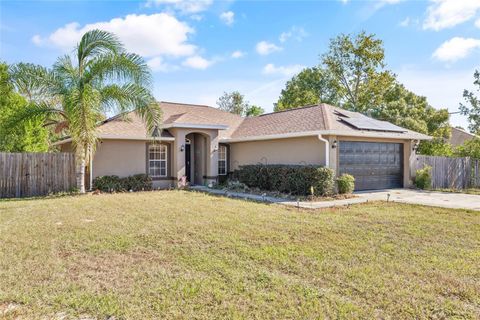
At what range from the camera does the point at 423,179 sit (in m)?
16.5

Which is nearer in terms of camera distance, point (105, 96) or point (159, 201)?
point (159, 201)

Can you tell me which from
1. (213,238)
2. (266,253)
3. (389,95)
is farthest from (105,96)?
(389,95)

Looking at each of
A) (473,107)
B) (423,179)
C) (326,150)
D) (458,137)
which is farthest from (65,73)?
(458,137)

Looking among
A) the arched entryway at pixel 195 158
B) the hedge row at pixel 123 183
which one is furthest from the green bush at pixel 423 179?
the hedge row at pixel 123 183

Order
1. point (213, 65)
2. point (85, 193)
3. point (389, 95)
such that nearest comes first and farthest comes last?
point (85, 193) < point (213, 65) < point (389, 95)

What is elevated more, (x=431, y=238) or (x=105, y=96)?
(x=105, y=96)

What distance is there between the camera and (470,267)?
17.1 ft

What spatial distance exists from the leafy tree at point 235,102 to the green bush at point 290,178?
92.4 ft

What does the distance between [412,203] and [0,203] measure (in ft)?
46.7

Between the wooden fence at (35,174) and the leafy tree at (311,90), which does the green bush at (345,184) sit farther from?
the leafy tree at (311,90)

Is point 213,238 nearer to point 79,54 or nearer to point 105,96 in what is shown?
point 105,96

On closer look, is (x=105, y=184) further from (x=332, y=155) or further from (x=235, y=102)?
(x=235, y=102)

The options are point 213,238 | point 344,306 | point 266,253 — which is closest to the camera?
point 344,306

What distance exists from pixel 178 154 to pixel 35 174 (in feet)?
20.5
